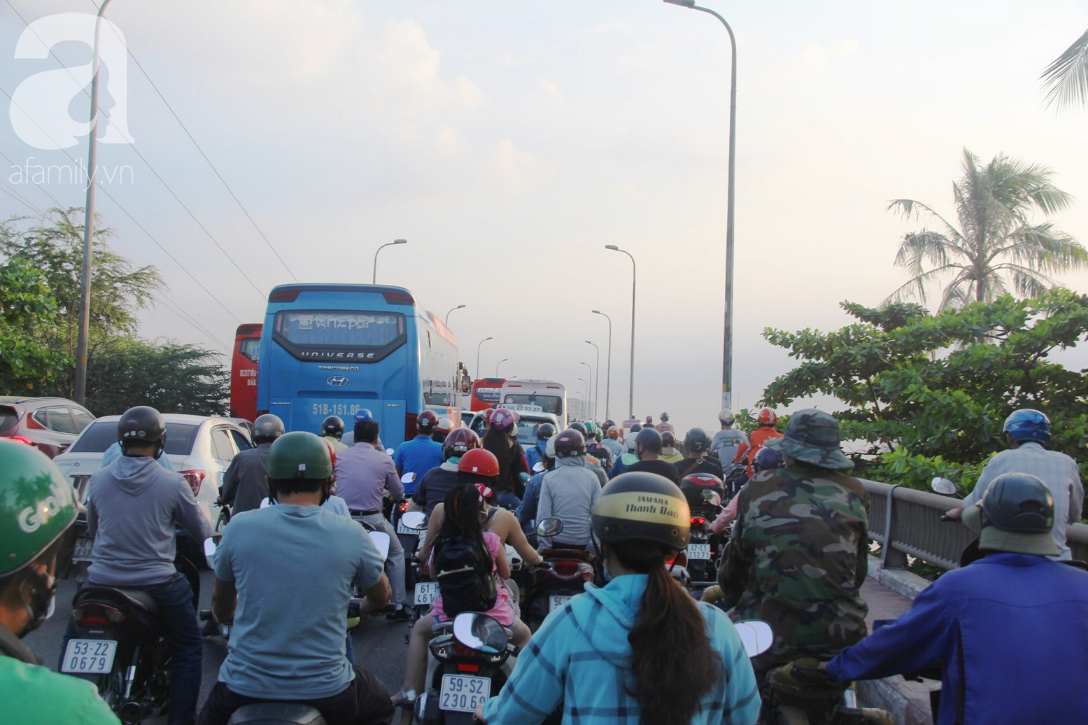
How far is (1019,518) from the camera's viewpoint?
9.44 feet

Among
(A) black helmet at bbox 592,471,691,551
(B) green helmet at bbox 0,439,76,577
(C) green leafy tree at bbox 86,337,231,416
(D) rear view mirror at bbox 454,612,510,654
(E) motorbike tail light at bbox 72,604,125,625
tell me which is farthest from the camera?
(C) green leafy tree at bbox 86,337,231,416

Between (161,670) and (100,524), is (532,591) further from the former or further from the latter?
(100,524)

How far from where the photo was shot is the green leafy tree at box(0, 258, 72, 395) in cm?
2103

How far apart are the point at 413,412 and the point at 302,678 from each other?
499 inches

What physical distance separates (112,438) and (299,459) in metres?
7.13

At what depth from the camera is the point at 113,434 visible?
9961mm

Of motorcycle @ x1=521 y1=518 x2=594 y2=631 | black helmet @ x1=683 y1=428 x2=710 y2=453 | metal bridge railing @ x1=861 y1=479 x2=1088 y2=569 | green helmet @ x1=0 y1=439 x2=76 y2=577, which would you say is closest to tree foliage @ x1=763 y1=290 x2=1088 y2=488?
metal bridge railing @ x1=861 y1=479 x2=1088 y2=569

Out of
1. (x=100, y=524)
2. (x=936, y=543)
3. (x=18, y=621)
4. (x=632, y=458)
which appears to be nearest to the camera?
(x=18, y=621)

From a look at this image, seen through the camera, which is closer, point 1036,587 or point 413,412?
point 1036,587

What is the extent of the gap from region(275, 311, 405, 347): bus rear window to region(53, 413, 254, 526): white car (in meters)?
5.39

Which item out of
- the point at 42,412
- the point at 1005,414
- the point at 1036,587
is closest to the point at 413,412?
the point at 42,412

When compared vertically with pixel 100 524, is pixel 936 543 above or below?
below

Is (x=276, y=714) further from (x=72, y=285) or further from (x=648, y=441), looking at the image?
(x=72, y=285)

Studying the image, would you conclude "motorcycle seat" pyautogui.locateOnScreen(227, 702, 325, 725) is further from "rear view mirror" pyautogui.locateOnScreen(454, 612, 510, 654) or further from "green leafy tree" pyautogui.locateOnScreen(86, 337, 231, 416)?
"green leafy tree" pyautogui.locateOnScreen(86, 337, 231, 416)
